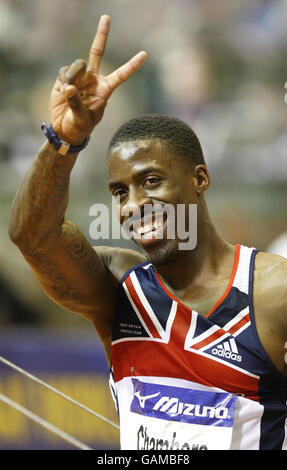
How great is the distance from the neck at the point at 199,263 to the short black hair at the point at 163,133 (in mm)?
339

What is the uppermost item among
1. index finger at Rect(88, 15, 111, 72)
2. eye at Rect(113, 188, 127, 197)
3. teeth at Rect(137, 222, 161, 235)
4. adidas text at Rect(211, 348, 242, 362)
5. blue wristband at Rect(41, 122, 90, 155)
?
index finger at Rect(88, 15, 111, 72)

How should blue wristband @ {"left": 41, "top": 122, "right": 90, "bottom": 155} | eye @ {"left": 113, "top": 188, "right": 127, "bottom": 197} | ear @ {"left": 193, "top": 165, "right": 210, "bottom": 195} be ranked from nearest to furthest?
blue wristband @ {"left": 41, "top": 122, "right": 90, "bottom": 155} → eye @ {"left": 113, "top": 188, "right": 127, "bottom": 197} → ear @ {"left": 193, "top": 165, "right": 210, "bottom": 195}

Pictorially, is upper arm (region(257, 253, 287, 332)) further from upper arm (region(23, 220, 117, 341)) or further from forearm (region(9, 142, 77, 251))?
forearm (region(9, 142, 77, 251))

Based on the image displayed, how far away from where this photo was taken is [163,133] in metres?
3.04

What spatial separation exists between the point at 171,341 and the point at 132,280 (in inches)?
15.1

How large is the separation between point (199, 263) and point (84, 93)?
3.32 feet

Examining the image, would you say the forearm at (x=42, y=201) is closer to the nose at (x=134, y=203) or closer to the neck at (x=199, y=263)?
the nose at (x=134, y=203)

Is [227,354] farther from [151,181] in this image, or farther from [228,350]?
[151,181]

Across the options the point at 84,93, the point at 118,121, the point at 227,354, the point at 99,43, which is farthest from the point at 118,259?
the point at 118,121

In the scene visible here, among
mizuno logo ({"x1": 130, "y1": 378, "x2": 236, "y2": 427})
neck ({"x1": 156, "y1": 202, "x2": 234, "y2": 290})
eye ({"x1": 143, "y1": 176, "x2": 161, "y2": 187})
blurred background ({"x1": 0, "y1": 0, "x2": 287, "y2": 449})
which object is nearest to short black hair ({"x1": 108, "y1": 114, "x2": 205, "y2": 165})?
eye ({"x1": 143, "y1": 176, "x2": 161, "y2": 187})

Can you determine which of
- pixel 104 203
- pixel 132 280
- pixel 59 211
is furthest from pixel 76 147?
pixel 104 203

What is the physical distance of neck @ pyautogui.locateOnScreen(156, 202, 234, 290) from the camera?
10.1 feet

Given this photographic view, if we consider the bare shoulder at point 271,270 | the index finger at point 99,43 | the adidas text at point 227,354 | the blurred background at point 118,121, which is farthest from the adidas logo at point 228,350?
the blurred background at point 118,121
